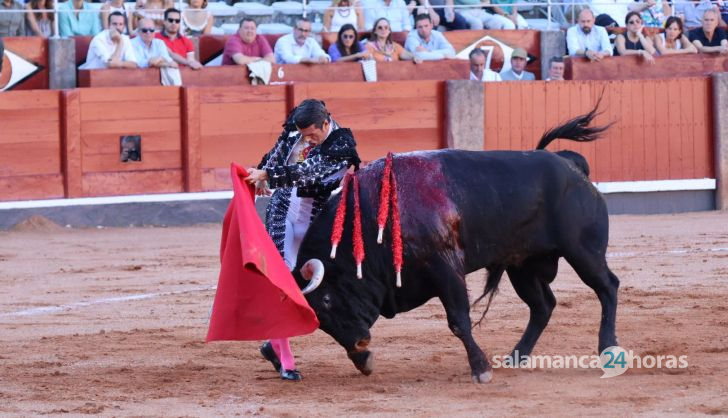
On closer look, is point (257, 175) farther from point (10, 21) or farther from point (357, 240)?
point (10, 21)

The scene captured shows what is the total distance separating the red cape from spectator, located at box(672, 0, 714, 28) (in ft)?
29.0

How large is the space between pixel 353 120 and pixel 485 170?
6.28 meters

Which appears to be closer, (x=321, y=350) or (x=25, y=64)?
(x=321, y=350)

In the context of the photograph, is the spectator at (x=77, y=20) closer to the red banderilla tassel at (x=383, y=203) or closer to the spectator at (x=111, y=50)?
the spectator at (x=111, y=50)

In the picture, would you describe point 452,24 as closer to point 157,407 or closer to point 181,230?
point 181,230

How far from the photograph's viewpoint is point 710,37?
1225cm

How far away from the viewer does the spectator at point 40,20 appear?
10391mm

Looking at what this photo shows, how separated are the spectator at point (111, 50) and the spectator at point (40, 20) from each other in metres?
0.39

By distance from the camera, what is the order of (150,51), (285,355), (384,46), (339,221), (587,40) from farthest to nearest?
(587,40) < (384,46) < (150,51) < (285,355) < (339,221)

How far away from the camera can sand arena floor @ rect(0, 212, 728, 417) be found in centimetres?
436

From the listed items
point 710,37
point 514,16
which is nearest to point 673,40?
point 710,37

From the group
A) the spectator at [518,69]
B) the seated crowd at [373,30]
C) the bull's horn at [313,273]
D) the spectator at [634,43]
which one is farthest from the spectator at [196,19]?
the bull's horn at [313,273]

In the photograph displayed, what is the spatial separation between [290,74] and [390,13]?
4.53ft

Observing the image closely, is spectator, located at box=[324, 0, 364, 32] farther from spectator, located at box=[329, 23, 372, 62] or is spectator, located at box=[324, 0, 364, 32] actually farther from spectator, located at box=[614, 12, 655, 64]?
spectator, located at box=[614, 12, 655, 64]
